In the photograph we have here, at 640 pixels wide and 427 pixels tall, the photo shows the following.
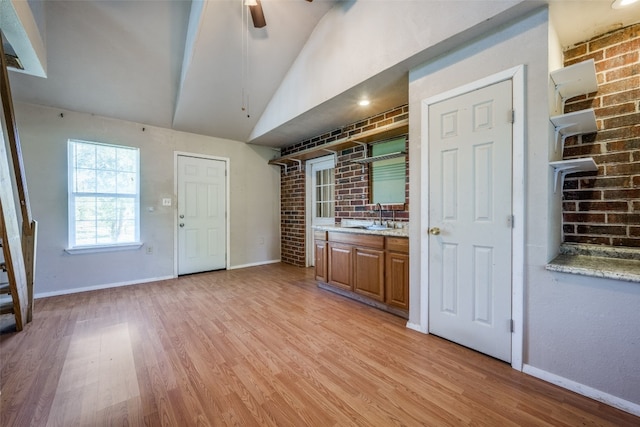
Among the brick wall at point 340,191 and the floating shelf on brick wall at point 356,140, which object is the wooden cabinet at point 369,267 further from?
the floating shelf on brick wall at point 356,140

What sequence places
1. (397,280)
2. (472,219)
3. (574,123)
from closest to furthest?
(574,123)
(472,219)
(397,280)

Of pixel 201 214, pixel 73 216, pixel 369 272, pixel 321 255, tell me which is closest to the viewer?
pixel 369 272

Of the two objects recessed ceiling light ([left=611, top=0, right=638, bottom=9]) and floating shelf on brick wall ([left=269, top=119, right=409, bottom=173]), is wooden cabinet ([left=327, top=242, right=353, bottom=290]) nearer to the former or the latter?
floating shelf on brick wall ([left=269, top=119, right=409, bottom=173])

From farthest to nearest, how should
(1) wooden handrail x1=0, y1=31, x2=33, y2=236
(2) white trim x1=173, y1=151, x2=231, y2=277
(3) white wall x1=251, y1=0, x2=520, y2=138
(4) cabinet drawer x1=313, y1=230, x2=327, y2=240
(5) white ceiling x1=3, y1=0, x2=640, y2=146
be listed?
(2) white trim x1=173, y1=151, x2=231, y2=277 → (4) cabinet drawer x1=313, y1=230, x2=327, y2=240 → (5) white ceiling x1=3, y1=0, x2=640, y2=146 → (1) wooden handrail x1=0, y1=31, x2=33, y2=236 → (3) white wall x1=251, y1=0, x2=520, y2=138

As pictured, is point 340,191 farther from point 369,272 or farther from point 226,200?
point 226,200

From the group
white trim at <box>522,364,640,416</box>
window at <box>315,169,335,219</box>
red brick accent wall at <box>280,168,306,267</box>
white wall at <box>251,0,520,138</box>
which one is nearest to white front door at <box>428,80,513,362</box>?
white trim at <box>522,364,640,416</box>

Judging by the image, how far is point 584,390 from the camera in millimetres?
1549

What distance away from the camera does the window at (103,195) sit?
140 inches

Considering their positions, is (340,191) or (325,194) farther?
(325,194)

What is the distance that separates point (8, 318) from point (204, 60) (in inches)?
138

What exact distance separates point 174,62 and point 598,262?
474 centimetres

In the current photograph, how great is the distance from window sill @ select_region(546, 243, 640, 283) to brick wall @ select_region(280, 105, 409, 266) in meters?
1.60

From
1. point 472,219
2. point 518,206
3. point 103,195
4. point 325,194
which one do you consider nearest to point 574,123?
point 518,206

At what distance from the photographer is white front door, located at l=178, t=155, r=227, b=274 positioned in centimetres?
438
